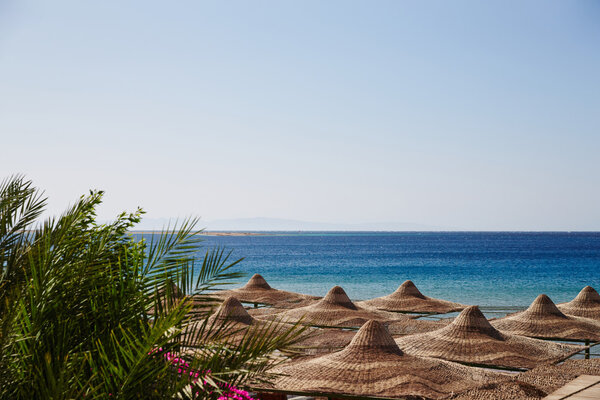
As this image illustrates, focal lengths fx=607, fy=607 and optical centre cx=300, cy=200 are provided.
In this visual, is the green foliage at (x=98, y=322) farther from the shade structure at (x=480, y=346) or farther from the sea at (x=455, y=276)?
the sea at (x=455, y=276)

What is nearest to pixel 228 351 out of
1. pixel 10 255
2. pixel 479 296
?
pixel 10 255

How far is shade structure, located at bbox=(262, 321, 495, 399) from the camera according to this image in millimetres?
6582

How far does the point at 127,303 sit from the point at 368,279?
45.6m

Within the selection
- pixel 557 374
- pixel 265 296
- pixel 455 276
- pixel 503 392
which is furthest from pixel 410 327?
pixel 455 276

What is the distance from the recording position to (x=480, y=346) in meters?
9.06

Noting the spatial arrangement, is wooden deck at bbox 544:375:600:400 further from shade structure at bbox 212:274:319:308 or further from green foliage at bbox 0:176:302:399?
shade structure at bbox 212:274:319:308

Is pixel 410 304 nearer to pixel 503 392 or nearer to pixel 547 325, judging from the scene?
pixel 547 325

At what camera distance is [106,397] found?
9.56 ft

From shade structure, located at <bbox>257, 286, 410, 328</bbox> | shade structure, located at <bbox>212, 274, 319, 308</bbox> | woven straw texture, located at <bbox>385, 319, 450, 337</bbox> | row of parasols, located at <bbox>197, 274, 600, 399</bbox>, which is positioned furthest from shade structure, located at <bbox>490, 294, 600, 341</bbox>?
shade structure, located at <bbox>212, 274, 319, 308</bbox>

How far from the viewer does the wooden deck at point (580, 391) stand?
5340 millimetres

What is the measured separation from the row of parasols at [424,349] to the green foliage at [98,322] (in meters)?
0.27

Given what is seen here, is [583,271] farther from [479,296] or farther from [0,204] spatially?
[0,204]

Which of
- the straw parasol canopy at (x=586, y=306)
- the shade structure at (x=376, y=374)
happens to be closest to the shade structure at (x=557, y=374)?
the shade structure at (x=376, y=374)

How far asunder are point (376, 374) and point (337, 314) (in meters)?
6.22
